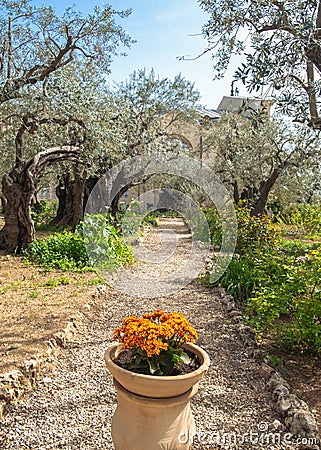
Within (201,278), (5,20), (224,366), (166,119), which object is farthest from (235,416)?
(166,119)

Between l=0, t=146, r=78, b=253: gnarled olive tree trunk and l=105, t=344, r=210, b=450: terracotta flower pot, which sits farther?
l=0, t=146, r=78, b=253: gnarled olive tree trunk

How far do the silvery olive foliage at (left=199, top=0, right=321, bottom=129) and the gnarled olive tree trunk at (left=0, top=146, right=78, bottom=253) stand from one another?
475 cm

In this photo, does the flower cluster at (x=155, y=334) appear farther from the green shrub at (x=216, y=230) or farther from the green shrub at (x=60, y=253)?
the green shrub at (x=216, y=230)

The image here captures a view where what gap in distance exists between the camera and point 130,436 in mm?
1914

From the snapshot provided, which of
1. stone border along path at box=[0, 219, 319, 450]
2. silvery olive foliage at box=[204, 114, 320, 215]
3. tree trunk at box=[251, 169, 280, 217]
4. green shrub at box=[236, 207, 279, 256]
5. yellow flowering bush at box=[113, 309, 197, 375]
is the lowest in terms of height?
stone border along path at box=[0, 219, 319, 450]

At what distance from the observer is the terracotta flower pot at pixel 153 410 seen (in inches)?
73.5

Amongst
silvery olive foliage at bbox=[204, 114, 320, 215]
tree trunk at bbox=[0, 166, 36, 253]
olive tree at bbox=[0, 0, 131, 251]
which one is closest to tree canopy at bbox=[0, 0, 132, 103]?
olive tree at bbox=[0, 0, 131, 251]

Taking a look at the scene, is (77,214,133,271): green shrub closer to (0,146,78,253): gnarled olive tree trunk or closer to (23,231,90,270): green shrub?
(23,231,90,270): green shrub

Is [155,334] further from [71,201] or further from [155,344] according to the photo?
[71,201]

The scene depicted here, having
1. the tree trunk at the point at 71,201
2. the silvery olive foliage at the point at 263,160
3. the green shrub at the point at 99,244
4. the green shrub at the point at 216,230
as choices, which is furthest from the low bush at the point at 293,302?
the tree trunk at the point at 71,201

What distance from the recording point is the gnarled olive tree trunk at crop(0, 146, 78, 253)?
24.7 ft

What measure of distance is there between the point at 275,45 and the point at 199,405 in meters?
2.73

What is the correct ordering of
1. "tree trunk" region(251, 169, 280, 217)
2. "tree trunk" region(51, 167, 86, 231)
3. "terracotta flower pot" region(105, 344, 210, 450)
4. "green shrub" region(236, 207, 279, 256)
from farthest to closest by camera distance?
"tree trunk" region(51, 167, 86, 231), "tree trunk" region(251, 169, 280, 217), "green shrub" region(236, 207, 279, 256), "terracotta flower pot" region(105, 344, 210, 450)

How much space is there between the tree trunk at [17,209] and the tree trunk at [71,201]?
2.23 meters
